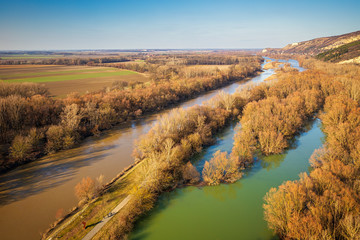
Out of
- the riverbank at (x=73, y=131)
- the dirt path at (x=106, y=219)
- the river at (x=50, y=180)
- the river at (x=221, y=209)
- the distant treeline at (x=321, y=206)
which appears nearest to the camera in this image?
the distant treeline at (x=321, y=206)

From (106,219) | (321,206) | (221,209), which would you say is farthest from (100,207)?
(321,206)

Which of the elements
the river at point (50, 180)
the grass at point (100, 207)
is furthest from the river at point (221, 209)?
the river at point (50, 180)

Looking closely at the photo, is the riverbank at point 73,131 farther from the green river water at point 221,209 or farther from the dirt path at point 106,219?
the green river water at point 221,209

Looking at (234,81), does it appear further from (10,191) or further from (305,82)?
(10,191)


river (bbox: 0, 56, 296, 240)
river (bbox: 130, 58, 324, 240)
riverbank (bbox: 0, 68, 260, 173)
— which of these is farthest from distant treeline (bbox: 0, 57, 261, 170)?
river (bbox: 130, 58, 324, 240)

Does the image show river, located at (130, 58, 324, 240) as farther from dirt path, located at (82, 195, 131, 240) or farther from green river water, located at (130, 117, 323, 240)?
dirt path, located at (82, 195, 131, 240)

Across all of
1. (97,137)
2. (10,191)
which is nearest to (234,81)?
(97,137)
